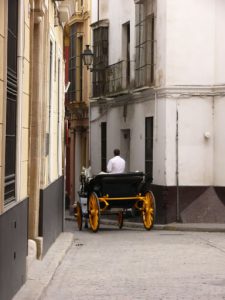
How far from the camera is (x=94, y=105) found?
31.2 meters

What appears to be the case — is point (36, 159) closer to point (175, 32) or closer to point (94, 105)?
point (175, 32)

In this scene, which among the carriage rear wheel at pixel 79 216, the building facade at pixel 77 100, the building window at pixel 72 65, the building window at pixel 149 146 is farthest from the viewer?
the building window at pixel 72 65

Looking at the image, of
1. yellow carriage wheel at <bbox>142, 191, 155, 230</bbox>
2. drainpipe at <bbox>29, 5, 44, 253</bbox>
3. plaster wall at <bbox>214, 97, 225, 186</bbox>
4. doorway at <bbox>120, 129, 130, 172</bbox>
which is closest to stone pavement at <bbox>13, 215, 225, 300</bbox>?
drainpipe at <bbox>29, 5, 44, 253</bbox>

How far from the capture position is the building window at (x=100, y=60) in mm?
29250

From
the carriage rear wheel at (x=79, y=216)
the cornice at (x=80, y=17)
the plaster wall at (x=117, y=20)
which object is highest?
the cornice at (x=80, y=17)

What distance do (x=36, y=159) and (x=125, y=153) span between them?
608 inches

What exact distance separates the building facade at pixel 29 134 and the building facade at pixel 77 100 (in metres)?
15.4

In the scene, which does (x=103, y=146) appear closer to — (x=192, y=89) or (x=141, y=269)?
(x=192, y=89)

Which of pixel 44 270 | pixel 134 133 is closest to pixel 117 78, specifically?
pixel 134 133

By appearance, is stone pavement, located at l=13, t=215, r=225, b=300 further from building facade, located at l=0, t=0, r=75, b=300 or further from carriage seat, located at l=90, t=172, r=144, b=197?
carriage seat, located at l=90, t=172, r=144, b=197

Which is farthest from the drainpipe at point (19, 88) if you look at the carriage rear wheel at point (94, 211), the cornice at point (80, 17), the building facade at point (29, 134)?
the cornice at point (80, 17)

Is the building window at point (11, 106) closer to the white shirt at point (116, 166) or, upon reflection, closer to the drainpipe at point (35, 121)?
the drainpipe at point (35, 121)

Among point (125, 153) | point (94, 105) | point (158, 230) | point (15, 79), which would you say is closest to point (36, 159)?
point (15, 79)

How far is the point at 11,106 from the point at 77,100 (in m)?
25.0
